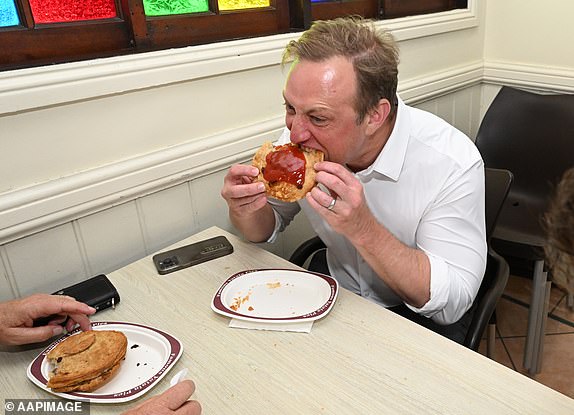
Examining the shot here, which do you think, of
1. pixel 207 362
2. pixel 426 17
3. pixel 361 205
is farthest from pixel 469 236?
pixel 426 17

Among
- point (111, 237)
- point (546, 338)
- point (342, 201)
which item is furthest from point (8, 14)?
point (546, 338)

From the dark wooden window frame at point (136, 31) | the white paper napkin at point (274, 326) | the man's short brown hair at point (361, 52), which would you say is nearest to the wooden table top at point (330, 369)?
the white paper napkin at point (274, 326)

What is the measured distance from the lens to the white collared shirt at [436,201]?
3.94ft

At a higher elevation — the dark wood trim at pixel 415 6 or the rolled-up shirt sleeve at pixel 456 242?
the dark wood trim at pixel 415 6

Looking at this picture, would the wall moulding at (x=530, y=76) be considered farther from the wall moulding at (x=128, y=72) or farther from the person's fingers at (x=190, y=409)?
the person's fingers at (x=190, y=409)

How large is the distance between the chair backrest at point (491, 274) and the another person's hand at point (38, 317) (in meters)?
0.91

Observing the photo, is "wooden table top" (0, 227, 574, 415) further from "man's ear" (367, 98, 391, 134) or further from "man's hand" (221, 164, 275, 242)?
"man's ear" (367, 98, 391, 134)

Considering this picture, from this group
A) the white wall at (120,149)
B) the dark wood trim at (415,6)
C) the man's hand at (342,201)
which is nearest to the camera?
the man's hand at (342,201)

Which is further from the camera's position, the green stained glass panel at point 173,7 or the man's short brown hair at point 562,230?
the green stained glass panel at point 173,7

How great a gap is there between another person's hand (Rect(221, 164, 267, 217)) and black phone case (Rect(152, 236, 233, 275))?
0.10 meters

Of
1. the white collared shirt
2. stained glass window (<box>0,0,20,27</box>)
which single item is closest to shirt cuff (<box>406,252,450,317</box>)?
the white collared shirt

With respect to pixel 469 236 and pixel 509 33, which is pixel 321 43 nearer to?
pixel 469 236

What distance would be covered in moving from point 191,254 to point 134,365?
0.41m

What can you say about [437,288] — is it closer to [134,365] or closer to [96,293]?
[134,365]
